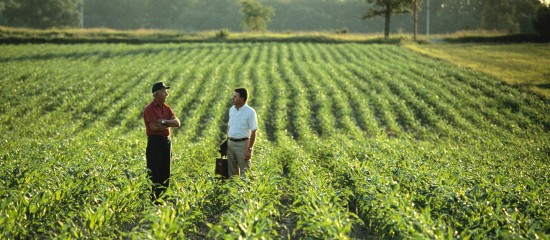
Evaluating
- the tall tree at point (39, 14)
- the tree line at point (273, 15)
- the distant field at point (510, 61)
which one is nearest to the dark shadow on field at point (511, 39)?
the distant field at point (510, 61)

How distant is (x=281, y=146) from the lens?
1451 centimetres

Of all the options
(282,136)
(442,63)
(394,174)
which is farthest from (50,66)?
(394,174)

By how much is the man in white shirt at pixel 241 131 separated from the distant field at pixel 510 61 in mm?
18686

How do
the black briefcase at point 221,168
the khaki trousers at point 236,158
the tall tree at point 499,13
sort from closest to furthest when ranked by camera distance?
the khaki trousers at point 236,158
the black briefcase at point 221,168
the tall tree at point 499,13

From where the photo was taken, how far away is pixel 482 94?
76.8 ft

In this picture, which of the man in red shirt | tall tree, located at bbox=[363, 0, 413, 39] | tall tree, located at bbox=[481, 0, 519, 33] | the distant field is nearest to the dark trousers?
the man in red shirt

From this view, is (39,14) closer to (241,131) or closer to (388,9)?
(388,9)

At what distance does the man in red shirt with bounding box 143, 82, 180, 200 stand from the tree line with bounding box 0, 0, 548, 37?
71872 mm

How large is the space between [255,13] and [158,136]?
188 feet

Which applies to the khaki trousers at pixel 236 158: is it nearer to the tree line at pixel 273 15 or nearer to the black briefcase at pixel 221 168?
the black briefcase at pixel 221 168

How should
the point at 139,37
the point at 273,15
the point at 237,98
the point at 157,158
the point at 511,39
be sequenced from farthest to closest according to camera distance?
the point at 273,15
the point at 139,37
the point at 511,39
the point at 157,158
the point at 237,98

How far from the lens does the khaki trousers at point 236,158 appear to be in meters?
8.34

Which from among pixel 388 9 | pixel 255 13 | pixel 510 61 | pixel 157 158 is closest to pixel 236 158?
pixel 157 158

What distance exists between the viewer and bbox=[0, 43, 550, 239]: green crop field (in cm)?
612
